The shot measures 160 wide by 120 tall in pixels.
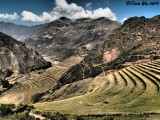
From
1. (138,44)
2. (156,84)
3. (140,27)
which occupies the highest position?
(140,27)

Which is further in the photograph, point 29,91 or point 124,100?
point 29,91

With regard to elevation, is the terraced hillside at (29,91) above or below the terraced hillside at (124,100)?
below

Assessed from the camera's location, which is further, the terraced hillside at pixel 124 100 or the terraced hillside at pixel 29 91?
the terraced hillside at pixel 29 91

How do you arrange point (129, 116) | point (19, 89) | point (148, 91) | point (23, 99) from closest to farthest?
point (129, 116)
point (148, 91)
point (23, 99)
point (19, 89)

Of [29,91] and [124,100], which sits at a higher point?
[124,100]

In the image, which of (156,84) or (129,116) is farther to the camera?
(156,84)

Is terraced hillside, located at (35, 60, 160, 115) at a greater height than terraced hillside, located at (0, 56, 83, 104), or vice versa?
terraced hillside, located at (35, 60, 160, 115)

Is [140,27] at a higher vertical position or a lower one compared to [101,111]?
higher

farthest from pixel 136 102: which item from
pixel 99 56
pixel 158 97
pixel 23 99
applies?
pixel 99 56

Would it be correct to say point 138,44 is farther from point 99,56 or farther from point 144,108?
point 144,108

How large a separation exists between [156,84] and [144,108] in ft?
40.0

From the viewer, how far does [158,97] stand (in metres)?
49.9

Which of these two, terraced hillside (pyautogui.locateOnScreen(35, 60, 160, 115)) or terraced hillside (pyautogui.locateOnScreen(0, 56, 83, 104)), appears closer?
terraced hillside (pyautogui.locateOnScreen(35, 60, 160, 115))

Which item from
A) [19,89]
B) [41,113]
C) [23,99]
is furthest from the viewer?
[19,89]
